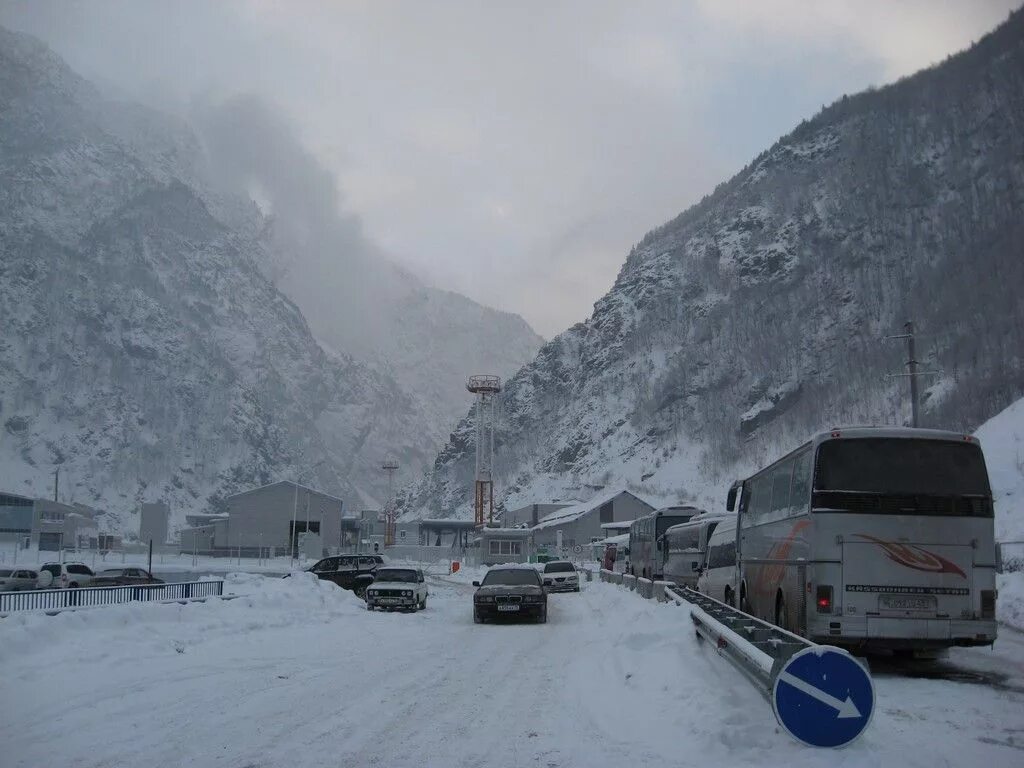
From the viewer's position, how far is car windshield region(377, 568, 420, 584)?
2755 cm

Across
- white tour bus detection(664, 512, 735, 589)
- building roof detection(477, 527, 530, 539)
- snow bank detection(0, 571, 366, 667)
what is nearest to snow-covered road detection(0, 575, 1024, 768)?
snow bank detection(0, 571, 366, 667)

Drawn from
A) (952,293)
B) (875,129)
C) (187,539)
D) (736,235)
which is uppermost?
(875,129)

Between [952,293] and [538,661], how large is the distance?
128518mm

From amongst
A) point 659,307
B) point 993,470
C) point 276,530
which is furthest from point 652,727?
point 659,307

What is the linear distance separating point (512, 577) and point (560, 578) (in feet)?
57.0

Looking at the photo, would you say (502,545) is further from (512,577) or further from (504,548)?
(512,577)

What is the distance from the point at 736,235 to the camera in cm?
17262

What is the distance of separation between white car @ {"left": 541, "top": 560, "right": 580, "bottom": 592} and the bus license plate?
96.1ft

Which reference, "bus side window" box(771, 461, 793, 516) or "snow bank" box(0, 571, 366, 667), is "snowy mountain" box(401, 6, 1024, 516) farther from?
"bus side window" box(771, 461, 793, 516)

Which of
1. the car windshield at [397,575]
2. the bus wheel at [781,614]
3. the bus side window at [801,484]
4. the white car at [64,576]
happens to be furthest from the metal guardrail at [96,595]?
the bus side window at [801,484]

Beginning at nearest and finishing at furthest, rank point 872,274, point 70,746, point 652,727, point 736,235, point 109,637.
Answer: point 70,746, point 652,727, point 109,637, point 872,274, point 736,235

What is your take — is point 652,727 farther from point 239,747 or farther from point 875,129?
point 875,129

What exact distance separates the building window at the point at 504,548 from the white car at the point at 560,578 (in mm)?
38246

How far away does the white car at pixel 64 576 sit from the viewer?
32562 mm
